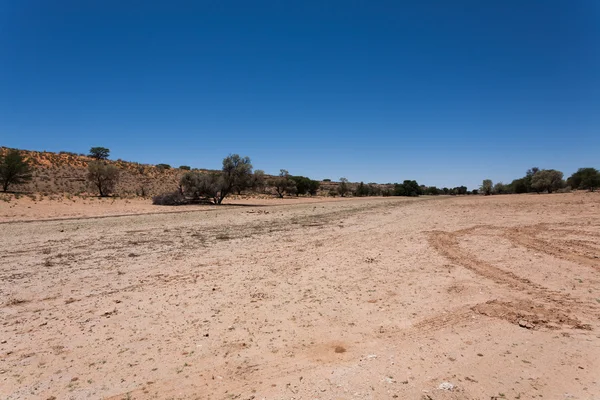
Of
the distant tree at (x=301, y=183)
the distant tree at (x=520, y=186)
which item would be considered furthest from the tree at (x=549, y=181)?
the distant tree at (x=301, y=183)

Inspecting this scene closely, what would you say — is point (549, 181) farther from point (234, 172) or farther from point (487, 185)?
point (234, 172)

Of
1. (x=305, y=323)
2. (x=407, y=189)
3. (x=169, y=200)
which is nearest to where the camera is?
(x=305, y=323)

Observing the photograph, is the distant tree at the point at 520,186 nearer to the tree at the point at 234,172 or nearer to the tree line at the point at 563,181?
the tree line at the point at 563,181

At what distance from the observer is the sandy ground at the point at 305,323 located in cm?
401

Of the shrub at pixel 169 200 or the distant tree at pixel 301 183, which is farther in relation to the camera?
the distant tree at pixel 301 183

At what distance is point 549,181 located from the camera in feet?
184

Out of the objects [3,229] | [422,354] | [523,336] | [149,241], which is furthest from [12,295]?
[3,229]

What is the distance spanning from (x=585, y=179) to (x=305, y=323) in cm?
6980

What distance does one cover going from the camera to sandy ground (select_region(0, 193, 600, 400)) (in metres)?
4.01

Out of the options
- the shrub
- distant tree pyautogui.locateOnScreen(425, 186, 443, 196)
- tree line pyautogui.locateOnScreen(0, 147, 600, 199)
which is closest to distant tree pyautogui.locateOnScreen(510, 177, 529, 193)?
tree line pyautogui.locateOnScreen(0, 147, 600, 199)

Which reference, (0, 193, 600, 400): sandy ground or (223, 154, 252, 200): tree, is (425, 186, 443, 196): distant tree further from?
(0, 193, 600, 400): sandy ground

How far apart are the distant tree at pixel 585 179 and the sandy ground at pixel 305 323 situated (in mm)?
58509

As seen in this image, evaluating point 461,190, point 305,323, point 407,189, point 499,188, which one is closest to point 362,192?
point 407,189

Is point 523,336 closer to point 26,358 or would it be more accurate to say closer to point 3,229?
point 26,358
